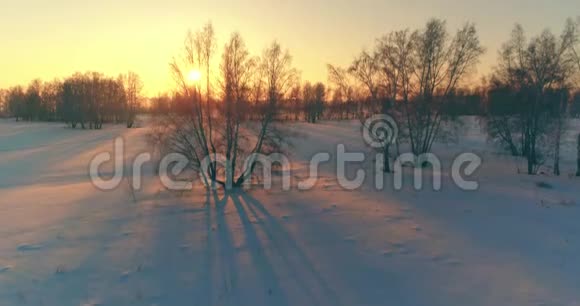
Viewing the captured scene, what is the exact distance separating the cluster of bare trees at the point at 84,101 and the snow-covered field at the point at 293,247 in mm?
53973

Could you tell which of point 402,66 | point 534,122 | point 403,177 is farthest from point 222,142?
point 534,122

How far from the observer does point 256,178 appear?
17312 millimetres

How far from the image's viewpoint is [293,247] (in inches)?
341

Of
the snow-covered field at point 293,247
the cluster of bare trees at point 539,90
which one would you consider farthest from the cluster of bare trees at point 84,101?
the cluster of bare trees at point 539,90

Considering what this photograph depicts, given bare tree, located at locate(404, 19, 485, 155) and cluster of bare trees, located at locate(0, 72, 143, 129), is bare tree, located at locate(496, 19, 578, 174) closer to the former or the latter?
bare tree, located at locate(404, 19, 485, 155)

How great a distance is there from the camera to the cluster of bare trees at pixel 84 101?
6256cm

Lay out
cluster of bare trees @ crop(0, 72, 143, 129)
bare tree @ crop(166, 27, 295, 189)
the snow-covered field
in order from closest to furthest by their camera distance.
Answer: the snow-covered field, bare tree @ crop(166, 27, 295, 189), cluster of bare trees @ crop(0, 72, 143, 129)

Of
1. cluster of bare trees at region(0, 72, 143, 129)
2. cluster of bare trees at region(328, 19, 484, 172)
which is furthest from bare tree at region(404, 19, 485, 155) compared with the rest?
cluster of bare trees at region(0, 72, 143, 129)

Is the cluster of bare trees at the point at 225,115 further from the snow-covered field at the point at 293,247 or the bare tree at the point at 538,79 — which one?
the bare tree at the point at 538,79

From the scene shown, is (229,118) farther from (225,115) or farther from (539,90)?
(539,90)

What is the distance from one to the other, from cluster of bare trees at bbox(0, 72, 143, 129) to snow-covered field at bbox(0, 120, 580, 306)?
53973mm

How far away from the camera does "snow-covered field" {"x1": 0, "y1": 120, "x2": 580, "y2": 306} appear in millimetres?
6465

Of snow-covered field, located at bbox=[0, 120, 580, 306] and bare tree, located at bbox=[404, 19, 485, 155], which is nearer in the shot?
snow-covered field, located at bbox=[0, 120, 580, 306]

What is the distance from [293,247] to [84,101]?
6776 centimetres
